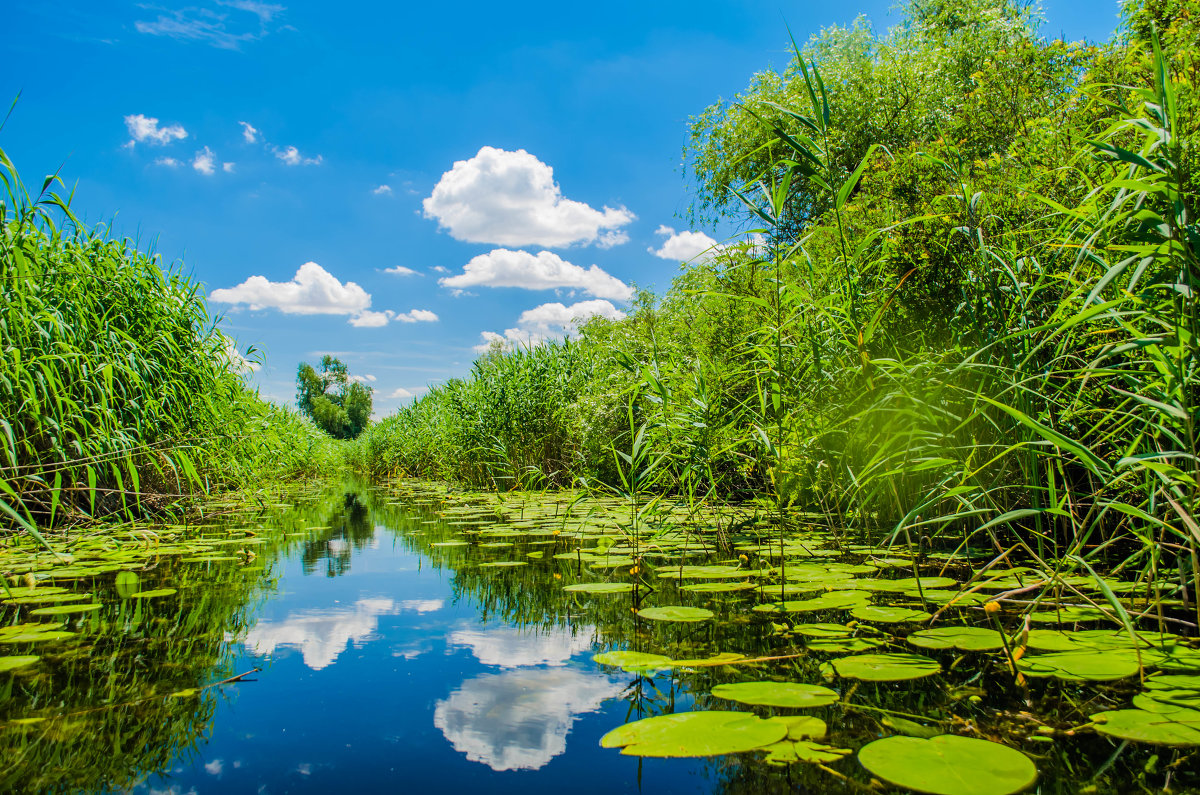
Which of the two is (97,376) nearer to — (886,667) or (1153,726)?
(886,667)

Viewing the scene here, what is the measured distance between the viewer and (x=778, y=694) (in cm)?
127

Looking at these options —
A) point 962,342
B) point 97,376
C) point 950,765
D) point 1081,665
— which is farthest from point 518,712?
point 97,376

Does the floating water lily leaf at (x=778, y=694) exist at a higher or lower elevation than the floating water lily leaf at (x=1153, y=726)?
lower

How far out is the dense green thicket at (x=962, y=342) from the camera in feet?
5.14

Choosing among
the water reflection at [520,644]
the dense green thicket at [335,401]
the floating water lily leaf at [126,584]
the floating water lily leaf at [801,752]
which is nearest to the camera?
the floating water lily leaf at [801,752]

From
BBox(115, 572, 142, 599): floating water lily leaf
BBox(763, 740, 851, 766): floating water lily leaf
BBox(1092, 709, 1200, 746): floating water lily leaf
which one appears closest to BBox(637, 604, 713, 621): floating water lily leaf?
BBox(763, 740, 851, 766): floating water lily leaf

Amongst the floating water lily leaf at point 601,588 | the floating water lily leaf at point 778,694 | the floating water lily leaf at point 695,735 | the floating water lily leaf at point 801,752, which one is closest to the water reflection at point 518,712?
the floating water lily leaf at point 695,735

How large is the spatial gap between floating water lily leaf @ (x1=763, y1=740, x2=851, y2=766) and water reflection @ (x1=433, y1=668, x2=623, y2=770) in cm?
41

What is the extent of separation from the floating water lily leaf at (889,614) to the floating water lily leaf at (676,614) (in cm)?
47

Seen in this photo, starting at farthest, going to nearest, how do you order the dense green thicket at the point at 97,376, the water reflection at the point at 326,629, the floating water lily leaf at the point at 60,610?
the dense green thicket at the point at 97,376, the floating water lily leaf at the point at 60,610, the water reflection at the point at 326,629

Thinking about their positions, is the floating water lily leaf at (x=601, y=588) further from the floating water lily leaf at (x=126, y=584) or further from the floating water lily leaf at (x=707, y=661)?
the floating water lily leaf at (x=126, y=584)

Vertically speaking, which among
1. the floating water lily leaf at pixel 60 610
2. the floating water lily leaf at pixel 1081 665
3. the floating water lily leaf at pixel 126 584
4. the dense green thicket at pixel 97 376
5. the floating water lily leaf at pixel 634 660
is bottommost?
the floating water lily leaf at pixel 126 584

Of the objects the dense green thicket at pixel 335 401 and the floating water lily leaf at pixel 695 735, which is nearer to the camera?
the floating water lily leaf at pixel 695 735

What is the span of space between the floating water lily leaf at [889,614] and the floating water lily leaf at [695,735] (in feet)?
2.72
